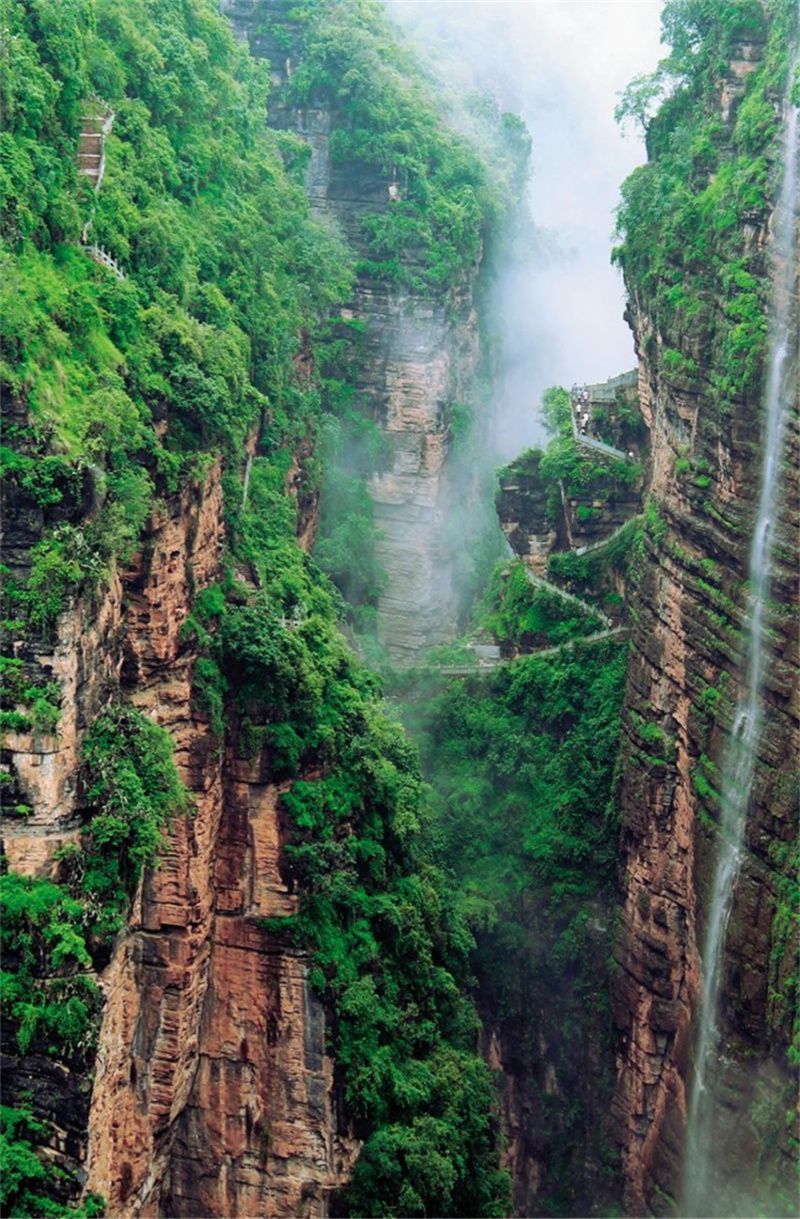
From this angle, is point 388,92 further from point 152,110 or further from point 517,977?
point 517,977

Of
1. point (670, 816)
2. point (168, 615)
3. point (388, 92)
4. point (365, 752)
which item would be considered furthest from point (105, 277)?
point (388, 92)

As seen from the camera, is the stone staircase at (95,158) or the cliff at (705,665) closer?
the stone staircase at (95,158)

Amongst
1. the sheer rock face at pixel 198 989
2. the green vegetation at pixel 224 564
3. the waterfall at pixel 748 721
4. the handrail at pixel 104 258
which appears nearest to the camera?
the green vegetation at pixel 224 564

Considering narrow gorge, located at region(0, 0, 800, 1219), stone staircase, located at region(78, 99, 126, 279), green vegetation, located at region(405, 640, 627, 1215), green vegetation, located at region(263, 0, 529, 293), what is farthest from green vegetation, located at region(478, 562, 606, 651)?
stone staircase, located at region(78, 99, 126, 279)

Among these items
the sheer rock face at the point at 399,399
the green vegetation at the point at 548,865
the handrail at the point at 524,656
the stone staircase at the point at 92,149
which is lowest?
the green vegetation at the point at 548,865

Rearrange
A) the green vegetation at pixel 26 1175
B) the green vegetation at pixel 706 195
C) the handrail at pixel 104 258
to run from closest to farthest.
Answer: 1. the green vegetation at pixel 26 1175
2. the handrail at pixel 104 258
3. the green vegetation at pixel 706 195

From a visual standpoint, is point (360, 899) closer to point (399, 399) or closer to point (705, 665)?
point (705, 665)

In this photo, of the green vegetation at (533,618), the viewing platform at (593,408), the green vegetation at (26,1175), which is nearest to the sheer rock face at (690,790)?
the green vegetation at (533,618)

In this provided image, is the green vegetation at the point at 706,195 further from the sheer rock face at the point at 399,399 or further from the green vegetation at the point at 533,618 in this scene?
the sheer rock face at the point at 399,399
